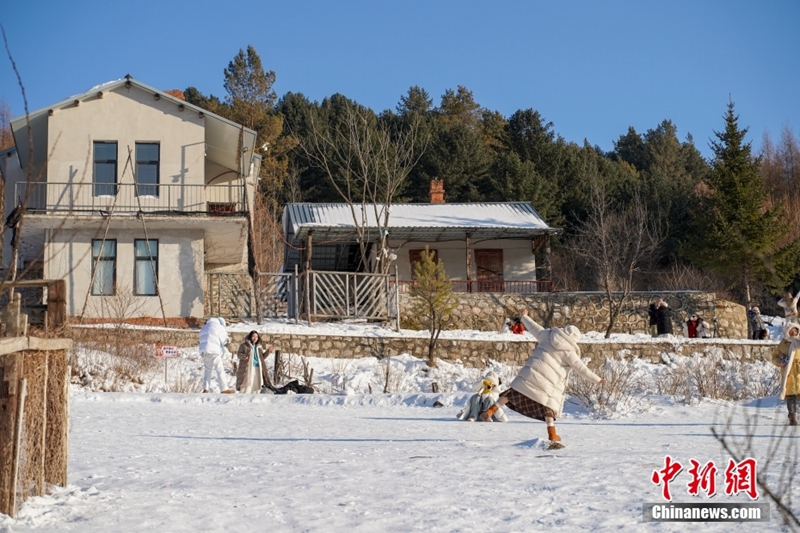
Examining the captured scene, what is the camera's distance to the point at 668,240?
138 feet

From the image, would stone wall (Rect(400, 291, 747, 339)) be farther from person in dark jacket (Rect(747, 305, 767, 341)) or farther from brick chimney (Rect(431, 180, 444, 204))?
brick chimney (Rect(431, 180, 444, 204))

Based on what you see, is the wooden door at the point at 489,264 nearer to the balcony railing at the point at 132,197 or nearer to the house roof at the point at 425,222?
the house roof at the point at 425,222

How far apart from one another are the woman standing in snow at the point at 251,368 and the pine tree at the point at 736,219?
22043 millimetres

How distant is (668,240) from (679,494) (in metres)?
37.5

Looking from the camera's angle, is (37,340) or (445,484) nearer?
(37,340)

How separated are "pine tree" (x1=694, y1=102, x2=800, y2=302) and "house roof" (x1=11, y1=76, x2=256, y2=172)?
18.3 meters

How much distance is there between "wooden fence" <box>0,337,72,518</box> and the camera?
5305 mm

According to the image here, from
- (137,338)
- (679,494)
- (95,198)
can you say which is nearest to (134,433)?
(679,494)

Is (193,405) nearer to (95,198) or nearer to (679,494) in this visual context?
(679,494)

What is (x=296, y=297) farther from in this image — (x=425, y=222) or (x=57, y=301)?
(x=57, y=301)

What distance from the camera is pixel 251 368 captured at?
16.3 metres

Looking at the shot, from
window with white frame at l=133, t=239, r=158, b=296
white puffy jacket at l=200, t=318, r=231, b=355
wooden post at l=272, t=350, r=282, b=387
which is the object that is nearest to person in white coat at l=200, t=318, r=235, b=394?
white puffy jacket at l=200, t=318, r=231, b=355

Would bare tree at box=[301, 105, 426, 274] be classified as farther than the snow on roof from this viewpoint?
No

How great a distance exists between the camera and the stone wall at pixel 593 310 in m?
28.3
